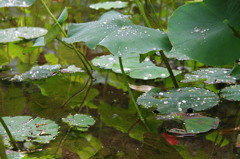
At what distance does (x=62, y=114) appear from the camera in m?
1.15

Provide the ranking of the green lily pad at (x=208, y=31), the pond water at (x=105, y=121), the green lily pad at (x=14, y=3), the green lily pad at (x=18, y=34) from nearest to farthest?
the pond water at (x=105, y=121) → the green lily pad at (x=208, y=31) → the green lily pad at (x=14, y=3) → the green lily pad at (x=18, y=34)

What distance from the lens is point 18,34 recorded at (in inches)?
90.2

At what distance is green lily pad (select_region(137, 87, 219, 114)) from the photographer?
107cm

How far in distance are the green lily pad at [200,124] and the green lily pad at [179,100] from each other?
6 cm

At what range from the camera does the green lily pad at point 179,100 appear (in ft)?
3.50

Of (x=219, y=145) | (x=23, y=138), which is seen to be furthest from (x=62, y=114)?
(x=219, y=145)

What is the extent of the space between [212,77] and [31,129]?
717 millimetres

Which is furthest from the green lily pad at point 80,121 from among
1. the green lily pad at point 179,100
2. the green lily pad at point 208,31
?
the green lily pad at point 208,31

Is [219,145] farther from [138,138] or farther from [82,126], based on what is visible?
[82,126]

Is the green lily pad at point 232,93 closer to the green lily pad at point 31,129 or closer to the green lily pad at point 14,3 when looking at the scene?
the green lily pad at point 31,129

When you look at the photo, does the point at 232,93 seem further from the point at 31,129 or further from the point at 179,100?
the point at 31,129

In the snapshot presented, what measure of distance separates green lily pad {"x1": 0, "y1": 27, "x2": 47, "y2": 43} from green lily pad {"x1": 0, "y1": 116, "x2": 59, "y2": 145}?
1228 mm

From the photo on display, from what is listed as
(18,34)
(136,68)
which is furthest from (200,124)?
(18,34)

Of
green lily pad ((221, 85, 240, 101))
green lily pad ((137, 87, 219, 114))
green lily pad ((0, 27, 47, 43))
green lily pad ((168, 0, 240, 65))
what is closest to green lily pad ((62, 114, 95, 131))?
green lily pad ((137, 87, 219, 114))
